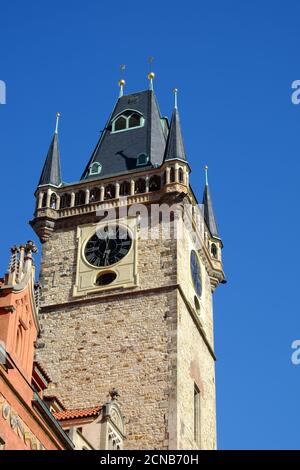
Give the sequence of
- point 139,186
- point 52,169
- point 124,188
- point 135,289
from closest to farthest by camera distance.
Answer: point 135,289 < point 139,186 < point 124,188 < point 52,169

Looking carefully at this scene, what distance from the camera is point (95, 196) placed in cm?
3525

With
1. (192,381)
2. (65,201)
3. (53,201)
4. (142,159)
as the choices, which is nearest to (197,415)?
(192,381)

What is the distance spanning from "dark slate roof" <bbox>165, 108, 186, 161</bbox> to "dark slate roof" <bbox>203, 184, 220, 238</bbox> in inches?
155

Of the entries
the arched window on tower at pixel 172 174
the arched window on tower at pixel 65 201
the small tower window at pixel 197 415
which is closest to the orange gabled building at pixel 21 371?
the small tower window at pixel 197 415

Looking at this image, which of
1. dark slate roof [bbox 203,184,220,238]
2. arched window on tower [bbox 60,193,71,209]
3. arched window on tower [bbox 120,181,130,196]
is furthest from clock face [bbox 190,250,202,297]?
arched window on tower [bbox 60,193,71,209]

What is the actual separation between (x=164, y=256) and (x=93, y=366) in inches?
168

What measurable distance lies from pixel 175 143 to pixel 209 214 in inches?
171

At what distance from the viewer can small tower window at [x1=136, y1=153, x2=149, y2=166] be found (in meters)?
36.2

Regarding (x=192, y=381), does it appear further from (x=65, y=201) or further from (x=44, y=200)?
(x=44, y=200)

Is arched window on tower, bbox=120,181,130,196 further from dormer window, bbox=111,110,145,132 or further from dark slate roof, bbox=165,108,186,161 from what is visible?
dormer window, bbox=111,110,145,132

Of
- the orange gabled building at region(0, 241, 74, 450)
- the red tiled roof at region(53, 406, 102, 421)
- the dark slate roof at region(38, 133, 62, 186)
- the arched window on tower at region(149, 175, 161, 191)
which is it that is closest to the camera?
the orange gabled building at region(0, 241, 74, 450)

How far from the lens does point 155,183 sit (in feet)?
113

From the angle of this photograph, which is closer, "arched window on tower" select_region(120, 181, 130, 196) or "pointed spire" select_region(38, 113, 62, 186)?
"arched window on tower" select_region(120, 181, 130, 196)
